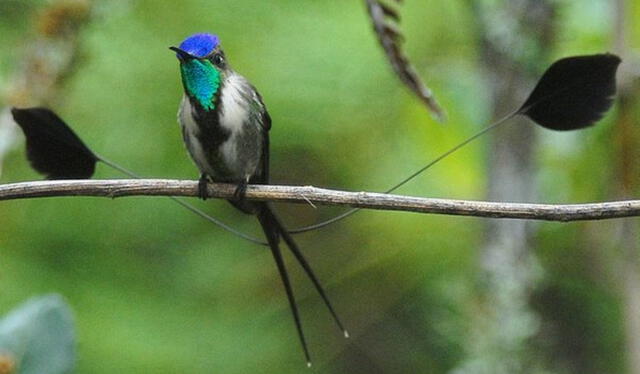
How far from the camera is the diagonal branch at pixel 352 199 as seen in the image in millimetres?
1600

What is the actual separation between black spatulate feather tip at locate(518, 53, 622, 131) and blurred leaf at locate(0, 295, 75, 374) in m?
0.99

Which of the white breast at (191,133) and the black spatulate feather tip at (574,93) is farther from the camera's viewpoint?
the white breast at (191,133)

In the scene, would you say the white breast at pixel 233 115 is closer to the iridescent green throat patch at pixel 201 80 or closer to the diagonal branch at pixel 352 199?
the iridescent green throat patch at pixel 201 80

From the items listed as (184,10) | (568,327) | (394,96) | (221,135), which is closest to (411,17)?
(394,96)

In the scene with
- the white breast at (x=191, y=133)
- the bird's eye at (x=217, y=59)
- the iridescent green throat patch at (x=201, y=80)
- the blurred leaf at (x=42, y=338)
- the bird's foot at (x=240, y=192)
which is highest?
the bird's eye at (x=217, y=59)

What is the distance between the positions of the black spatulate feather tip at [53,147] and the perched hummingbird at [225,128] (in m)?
0.20

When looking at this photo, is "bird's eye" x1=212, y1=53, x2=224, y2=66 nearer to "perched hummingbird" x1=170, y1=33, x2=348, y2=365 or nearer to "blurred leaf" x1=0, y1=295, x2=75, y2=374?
"perched hummingbird" x1=170, y1=33, x2=348, y2=365

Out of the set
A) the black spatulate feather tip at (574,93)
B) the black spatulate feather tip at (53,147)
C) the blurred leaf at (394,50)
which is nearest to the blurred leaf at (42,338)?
the black spatulate feather tip at (53,147)

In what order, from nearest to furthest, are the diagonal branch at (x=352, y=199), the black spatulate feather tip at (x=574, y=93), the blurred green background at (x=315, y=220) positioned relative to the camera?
the diagonal branch at (x=352, y=199) → the black spatulate feather tip at (x=574, y=93) → the blurred green background at (x=315, y=220)

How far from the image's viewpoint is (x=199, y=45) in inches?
79.0

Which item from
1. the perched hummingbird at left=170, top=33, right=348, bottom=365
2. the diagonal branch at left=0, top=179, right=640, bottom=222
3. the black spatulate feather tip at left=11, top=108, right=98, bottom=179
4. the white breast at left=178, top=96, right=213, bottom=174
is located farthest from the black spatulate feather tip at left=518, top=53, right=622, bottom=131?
the black spatulate feather tip at left=11, top=108, right=98, bottom=179

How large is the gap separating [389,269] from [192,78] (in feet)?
4.26

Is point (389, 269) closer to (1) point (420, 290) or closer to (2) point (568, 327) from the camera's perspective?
(1) point (420, 290)

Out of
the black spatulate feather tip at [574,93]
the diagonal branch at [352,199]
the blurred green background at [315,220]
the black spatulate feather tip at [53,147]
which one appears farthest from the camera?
the blurred green background at [315,220]
